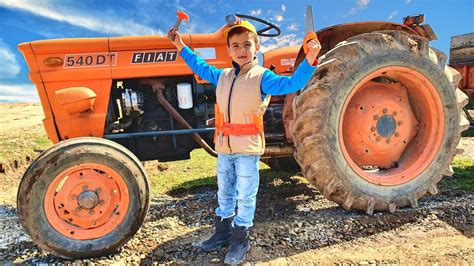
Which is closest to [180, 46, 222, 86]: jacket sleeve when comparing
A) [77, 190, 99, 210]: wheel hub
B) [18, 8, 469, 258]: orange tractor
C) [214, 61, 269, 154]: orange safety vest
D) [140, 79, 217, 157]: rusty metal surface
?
[214, 61, 269, 154]: orange safety vest

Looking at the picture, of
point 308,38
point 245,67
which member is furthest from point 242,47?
point 308,38

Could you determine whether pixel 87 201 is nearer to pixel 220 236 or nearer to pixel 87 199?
pixel 87 199

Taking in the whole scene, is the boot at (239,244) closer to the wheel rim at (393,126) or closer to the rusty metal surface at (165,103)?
the rusty metal surface at (165,103)

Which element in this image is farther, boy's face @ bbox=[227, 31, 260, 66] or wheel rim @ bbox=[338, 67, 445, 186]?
wheel rim @ bbox=[338, 67, 445, 186]

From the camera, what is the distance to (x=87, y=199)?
2.84 meters

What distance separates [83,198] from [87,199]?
0.11 feet

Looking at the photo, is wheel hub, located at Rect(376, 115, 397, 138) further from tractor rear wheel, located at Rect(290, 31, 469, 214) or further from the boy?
the boy

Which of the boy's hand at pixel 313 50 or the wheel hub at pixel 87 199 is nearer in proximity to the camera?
the boy's hand at pixel 313 50

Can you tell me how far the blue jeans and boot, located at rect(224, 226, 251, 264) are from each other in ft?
0.15

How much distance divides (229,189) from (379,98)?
1.72 metres

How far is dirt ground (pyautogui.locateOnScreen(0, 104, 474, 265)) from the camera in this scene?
2779 millimetres

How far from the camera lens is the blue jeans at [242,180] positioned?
271cm

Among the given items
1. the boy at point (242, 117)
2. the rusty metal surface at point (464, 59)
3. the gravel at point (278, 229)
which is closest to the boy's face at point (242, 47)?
the boy at point (242, 117)

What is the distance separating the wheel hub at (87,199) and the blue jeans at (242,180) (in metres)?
0.99
